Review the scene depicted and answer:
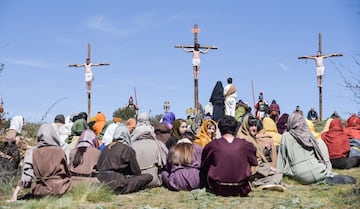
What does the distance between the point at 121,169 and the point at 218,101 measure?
29.3 ft

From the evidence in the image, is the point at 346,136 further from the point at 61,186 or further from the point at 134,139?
the point at 61,186

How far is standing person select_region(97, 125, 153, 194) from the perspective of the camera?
7789 millimetres

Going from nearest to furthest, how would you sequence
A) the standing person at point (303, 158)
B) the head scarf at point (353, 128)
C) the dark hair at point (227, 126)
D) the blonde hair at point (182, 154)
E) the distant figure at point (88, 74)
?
the dark hair at point (227, 126) → the blonde hair at point (182, 154) → the standing person at point (303, 158) → the head scarf at point (353, 128) → the distant figure at point (88, 74)

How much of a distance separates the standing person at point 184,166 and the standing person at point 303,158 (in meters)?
1.55

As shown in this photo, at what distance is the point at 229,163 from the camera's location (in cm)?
714

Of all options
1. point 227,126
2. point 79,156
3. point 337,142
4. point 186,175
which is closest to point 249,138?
point 227,126

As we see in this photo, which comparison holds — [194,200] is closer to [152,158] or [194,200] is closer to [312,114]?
[152,158]

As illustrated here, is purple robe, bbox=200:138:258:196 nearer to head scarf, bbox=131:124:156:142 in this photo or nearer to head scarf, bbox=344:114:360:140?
head scarf, bbox=131:124:156:142

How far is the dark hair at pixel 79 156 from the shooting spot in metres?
7.94

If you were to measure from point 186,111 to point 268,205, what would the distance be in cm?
1282

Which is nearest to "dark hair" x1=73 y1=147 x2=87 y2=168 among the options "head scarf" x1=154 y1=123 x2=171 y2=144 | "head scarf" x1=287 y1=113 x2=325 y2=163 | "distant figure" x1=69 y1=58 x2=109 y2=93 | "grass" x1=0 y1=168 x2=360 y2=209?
"grass" x1=0 y1=168 x2=360 y2=209

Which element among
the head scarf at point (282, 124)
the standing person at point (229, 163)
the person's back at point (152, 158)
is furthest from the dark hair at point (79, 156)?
the head scarf at point (282, 124)

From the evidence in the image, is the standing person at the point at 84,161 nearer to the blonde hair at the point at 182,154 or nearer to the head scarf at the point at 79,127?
the blonde hair at the point at 182,154

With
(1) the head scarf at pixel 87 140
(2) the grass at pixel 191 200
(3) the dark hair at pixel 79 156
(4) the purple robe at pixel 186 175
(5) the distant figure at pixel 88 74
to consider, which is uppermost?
(5) the distant figure at pixel 88 74
